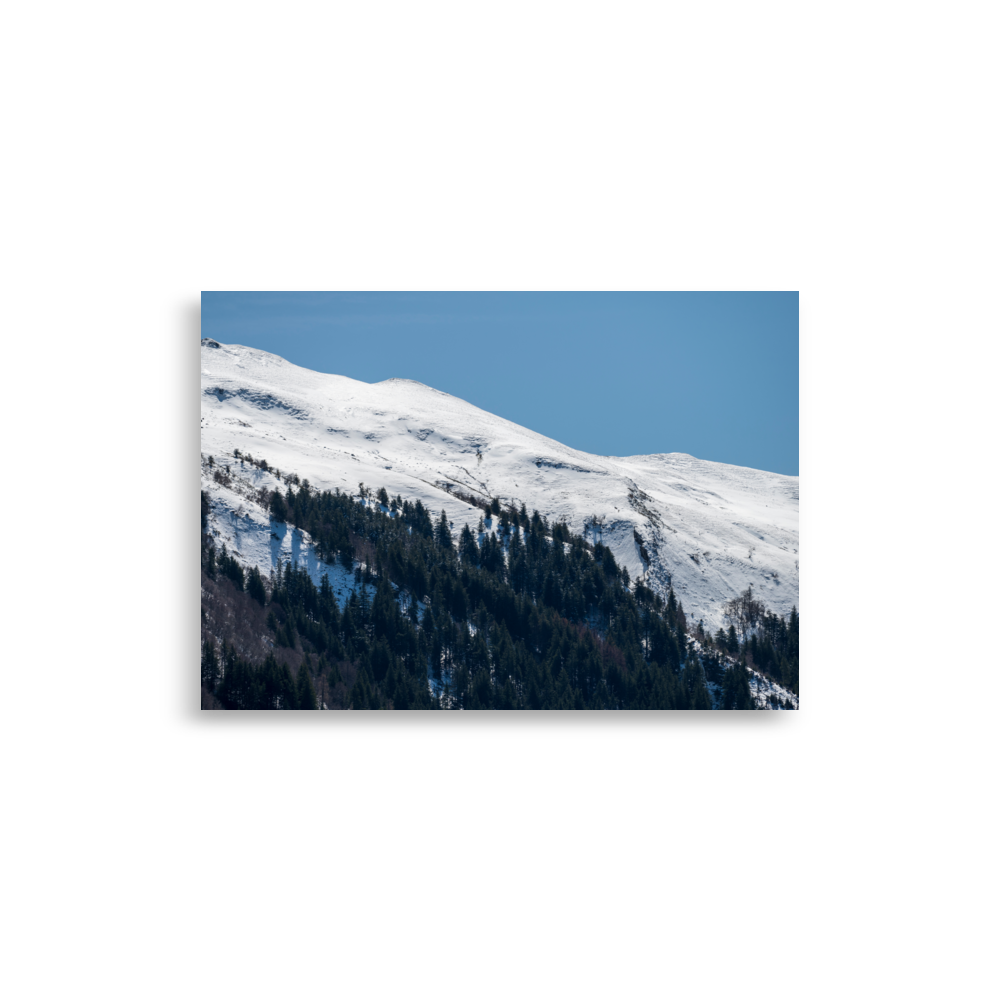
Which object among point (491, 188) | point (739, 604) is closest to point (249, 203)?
point (491, 188)

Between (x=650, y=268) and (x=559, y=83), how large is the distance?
101 centimetres

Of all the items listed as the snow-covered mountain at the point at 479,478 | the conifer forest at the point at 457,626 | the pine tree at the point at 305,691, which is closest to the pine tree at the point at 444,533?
the conifer forest at the point at 457,626

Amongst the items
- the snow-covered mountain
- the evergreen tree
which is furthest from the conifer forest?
the snow-covered mountain

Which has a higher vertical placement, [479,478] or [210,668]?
[479,478]

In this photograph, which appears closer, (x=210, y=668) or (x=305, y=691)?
(x=305, y=691)

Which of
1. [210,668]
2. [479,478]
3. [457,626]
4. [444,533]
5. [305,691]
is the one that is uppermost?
[479,478]

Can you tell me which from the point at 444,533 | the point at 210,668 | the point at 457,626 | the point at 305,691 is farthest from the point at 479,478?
the point at 210,668

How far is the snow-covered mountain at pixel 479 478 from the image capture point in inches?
2322

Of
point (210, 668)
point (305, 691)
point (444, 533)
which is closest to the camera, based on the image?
point (305, 691)

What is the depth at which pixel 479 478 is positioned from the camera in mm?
70375

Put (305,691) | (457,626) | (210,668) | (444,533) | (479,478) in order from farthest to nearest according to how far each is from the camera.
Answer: (479,478) < (444,533) < (457,626) < (210,668) < (305,691)

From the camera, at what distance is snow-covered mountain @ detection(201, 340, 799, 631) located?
59.0m

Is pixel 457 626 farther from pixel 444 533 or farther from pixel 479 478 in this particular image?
pixel 479 478
